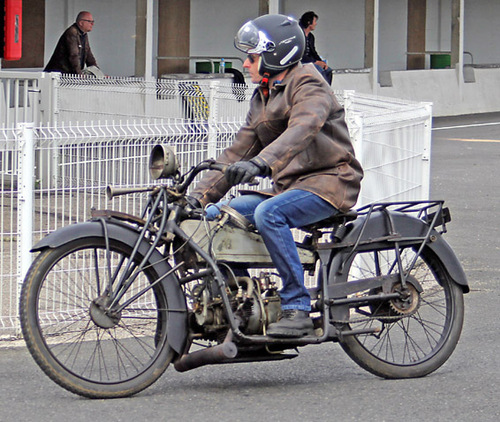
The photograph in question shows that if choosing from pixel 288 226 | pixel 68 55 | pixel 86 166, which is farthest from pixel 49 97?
pixel 288 226

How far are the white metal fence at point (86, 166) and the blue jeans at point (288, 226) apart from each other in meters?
1.50

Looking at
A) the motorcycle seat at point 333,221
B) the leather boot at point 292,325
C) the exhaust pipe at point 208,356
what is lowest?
the exhaust pipe at point 208,356

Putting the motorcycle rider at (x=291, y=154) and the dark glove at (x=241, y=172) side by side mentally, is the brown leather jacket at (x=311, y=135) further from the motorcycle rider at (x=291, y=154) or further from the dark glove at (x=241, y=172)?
the dark glove at (x=241, y=172)

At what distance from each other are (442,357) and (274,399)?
38.1 inches

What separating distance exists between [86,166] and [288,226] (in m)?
2.23

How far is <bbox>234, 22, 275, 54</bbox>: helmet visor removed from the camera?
18.6ft

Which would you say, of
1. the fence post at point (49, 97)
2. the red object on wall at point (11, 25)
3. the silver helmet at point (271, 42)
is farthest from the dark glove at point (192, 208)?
the fence post at point (49, 97)

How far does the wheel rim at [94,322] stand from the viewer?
5.52 m

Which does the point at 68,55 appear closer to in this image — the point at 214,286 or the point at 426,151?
the point at 426,151

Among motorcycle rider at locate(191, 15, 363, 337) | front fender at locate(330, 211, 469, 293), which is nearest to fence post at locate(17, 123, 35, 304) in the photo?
motorcycle rider at locate(191, 15, 363, 337)

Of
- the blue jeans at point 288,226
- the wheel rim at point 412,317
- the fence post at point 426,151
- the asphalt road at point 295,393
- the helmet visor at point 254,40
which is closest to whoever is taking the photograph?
the asphalt road at point 295,393

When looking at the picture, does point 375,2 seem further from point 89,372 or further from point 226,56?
point 89,372

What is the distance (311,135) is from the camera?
553 centimetres

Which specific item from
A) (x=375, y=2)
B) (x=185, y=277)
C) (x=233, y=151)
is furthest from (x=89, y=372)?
(x=375, y=2)
